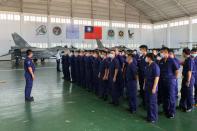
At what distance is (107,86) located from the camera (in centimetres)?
731

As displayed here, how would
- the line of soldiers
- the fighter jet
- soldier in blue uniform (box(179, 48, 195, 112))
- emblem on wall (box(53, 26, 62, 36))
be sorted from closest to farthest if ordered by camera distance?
1. the line of soldiers
2. soldier in blue uniform (box(179, 48, 195, 112))
3. the fighter jet
4. emblem on wall (box(53, 26, 62, 36))

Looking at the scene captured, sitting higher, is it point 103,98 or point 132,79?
point 132,79

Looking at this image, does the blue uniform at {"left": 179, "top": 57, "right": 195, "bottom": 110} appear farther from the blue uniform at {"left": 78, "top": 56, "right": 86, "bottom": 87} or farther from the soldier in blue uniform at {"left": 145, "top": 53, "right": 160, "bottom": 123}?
the blue uniform at {"left": 78, "top": 56, "right": 86, "bottom": 87}

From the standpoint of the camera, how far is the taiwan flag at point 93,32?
35.0 metres

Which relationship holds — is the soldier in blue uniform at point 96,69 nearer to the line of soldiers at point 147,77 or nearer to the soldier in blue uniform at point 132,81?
the line of soldiers at point 147,77

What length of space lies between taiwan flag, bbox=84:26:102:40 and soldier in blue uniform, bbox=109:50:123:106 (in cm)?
2877

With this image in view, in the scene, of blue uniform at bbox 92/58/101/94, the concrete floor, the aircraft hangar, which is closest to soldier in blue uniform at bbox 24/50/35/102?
the aircraft hangar

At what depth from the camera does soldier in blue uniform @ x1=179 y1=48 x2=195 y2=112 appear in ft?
18.6

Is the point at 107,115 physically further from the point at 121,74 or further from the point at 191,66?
the point at 191,66

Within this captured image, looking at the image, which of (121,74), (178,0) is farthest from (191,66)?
(178,0)

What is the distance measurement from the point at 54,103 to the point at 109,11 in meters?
33.0

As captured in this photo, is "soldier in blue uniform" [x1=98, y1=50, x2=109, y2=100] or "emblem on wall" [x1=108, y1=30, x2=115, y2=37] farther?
"emblem on wall" [x1=108, y1=30, x2=115, y2=37]

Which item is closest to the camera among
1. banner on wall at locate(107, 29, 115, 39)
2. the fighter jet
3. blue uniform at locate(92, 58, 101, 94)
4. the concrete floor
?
the concrete floor

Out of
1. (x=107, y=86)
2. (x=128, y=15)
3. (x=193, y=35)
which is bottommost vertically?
(x=107, y=86)
